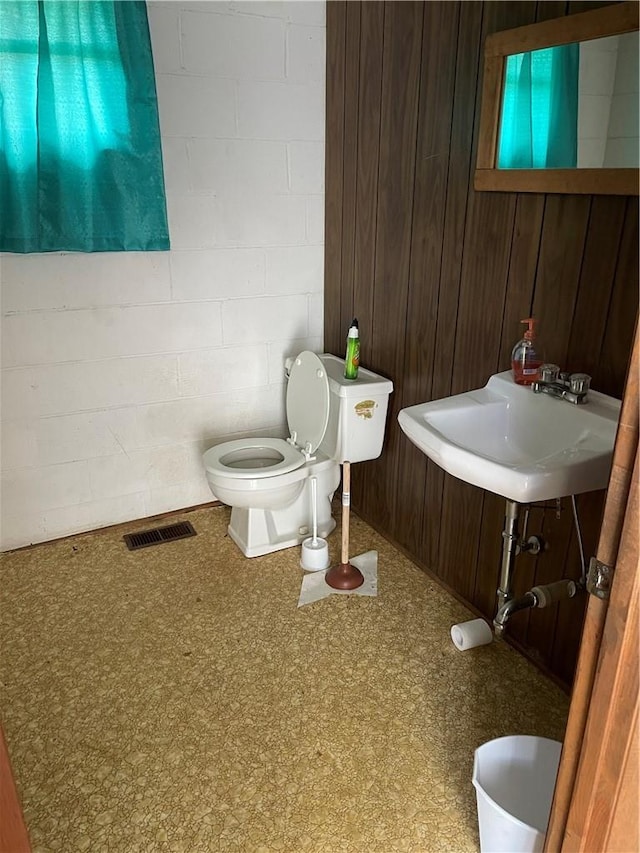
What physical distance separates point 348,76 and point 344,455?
1445 millimetres

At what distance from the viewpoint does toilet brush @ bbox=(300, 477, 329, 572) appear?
2.57m

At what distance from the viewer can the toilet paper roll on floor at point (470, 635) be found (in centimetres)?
216

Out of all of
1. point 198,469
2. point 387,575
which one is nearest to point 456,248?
point 387,575

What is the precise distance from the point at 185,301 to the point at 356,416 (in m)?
0.84

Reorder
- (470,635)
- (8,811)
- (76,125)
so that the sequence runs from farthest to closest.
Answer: (76,125) < (470,635) < (8,811)

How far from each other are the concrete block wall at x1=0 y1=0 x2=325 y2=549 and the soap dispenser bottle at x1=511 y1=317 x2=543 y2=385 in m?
1.31

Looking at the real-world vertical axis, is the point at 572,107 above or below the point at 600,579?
above

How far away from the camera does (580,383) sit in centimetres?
168

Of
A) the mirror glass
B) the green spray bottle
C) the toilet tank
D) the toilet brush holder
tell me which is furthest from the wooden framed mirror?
the toilet brush holder

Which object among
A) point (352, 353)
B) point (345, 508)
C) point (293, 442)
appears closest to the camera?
point (345, 508)

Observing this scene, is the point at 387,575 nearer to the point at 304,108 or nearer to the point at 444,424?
the point at 444,424

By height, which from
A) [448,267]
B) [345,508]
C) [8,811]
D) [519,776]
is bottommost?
[519,776]

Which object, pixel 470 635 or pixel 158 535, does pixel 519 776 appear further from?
pixel 158 535

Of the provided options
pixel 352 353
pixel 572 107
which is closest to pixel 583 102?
pixel 572 107
